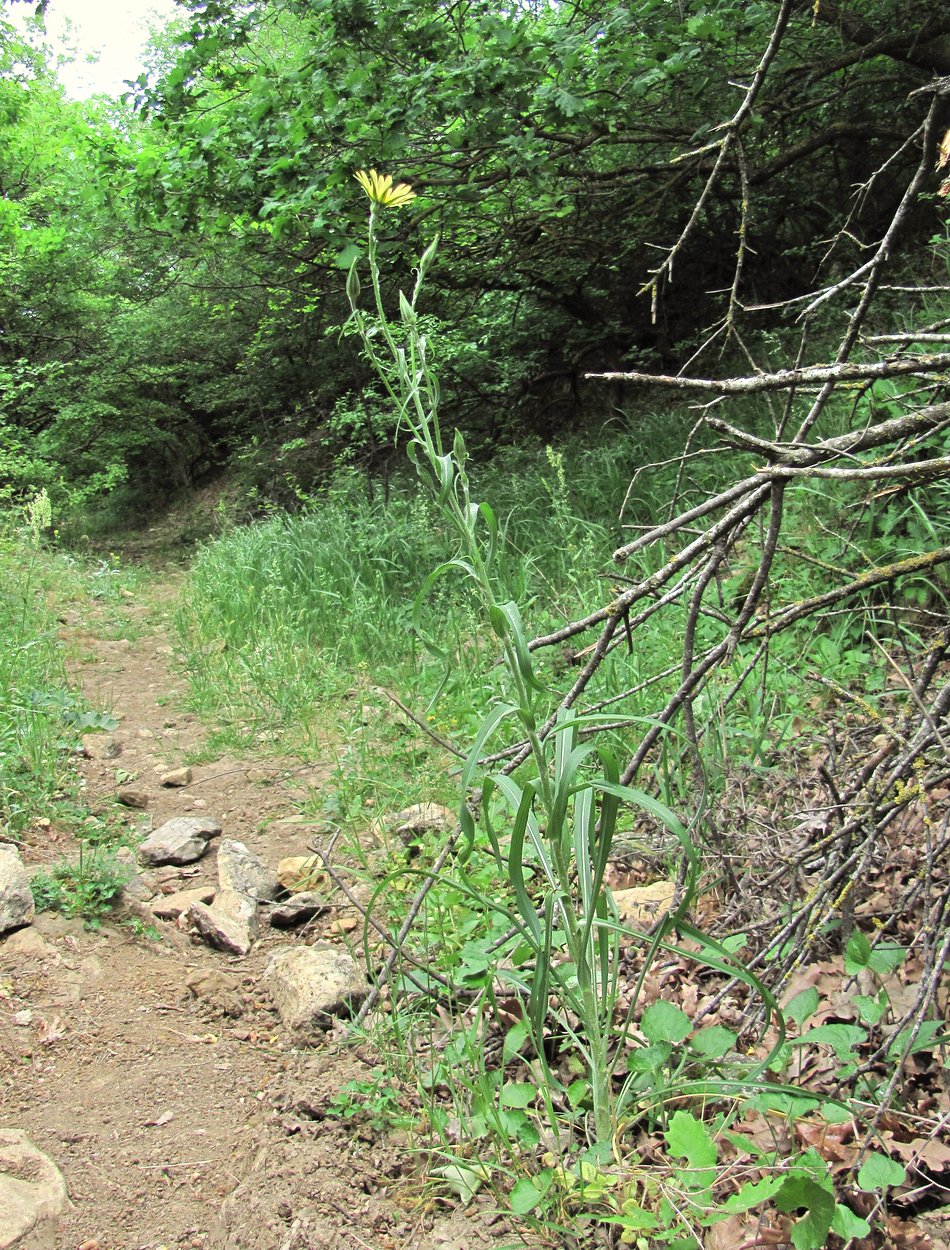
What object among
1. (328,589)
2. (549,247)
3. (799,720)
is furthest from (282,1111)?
(549,247)

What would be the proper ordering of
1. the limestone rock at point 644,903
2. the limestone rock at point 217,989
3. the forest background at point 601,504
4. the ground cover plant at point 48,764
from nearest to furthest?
1. the forest background at point 601,504
2. the limestone rock at point 644,903
3. the limestone rock at point 217,989
4. the ground cover plant at point 48,764

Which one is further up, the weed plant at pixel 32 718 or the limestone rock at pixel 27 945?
the weed plant at pixel 32 718

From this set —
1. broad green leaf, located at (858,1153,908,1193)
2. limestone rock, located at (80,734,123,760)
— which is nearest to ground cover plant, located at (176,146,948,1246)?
broad green leaf, located at (858,1153,908,1193)

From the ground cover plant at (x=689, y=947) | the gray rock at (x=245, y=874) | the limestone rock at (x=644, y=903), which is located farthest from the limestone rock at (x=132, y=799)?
the limestone rock at (x=644, y=903)

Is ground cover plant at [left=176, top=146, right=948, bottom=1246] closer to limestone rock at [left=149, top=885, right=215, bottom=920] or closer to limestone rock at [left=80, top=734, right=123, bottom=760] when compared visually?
limestone rock at [left=149, top=885, right=215, bottom=920]

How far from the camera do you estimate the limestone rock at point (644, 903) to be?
2.23 m

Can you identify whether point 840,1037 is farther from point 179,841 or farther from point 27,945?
point 179,841

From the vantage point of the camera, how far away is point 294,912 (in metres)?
2.94

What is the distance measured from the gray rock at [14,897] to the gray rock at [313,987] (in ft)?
2.51

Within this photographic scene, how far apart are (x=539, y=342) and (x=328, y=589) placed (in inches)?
180

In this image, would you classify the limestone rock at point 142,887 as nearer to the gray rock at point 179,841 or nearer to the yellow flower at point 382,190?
the gray rock at point 179,841

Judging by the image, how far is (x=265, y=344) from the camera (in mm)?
10312

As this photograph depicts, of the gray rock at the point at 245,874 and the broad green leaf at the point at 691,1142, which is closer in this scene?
the broad green leaf at the point at 691,1142

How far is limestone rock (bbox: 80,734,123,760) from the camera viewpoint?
173 inches
